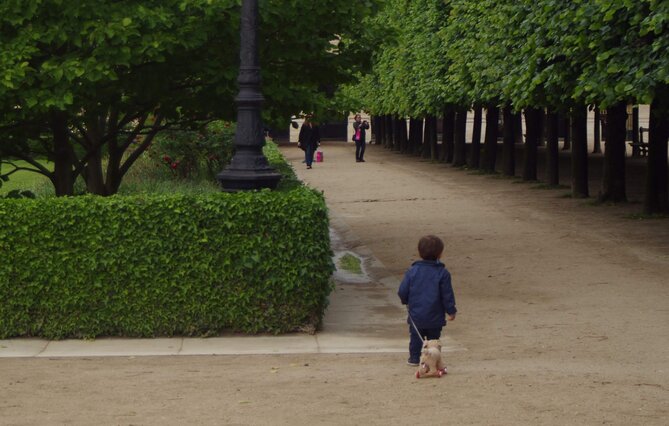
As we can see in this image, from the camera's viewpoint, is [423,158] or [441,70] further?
[423,158]

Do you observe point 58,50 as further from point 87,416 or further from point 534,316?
point 87,416

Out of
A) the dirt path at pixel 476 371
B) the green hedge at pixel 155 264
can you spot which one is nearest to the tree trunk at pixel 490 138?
the dirt path at pixel 476 371

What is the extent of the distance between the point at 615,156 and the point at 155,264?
16.6 metres

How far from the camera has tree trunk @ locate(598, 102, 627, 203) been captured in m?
26.5

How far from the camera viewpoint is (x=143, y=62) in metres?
15.3

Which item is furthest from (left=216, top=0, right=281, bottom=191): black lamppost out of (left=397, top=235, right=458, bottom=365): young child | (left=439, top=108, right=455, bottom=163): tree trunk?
(left=439, top=108, right=455, bottom=163): tree trunk

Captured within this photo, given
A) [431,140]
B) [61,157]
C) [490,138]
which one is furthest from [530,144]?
[61,157]

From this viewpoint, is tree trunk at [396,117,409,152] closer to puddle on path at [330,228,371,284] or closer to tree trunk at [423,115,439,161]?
tree trunk at [423,115,439,161]

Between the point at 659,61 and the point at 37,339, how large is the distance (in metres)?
→ 9.89

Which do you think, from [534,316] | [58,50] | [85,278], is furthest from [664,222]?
[85,278]

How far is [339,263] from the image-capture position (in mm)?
18438

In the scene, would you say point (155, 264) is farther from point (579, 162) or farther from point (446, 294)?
point (579, 162)

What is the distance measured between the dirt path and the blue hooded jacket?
17.8 inches

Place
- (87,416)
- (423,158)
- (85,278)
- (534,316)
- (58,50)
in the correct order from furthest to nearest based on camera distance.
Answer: (423,158) < (58,50) < (534,316) < (85,278) < (87,416)
